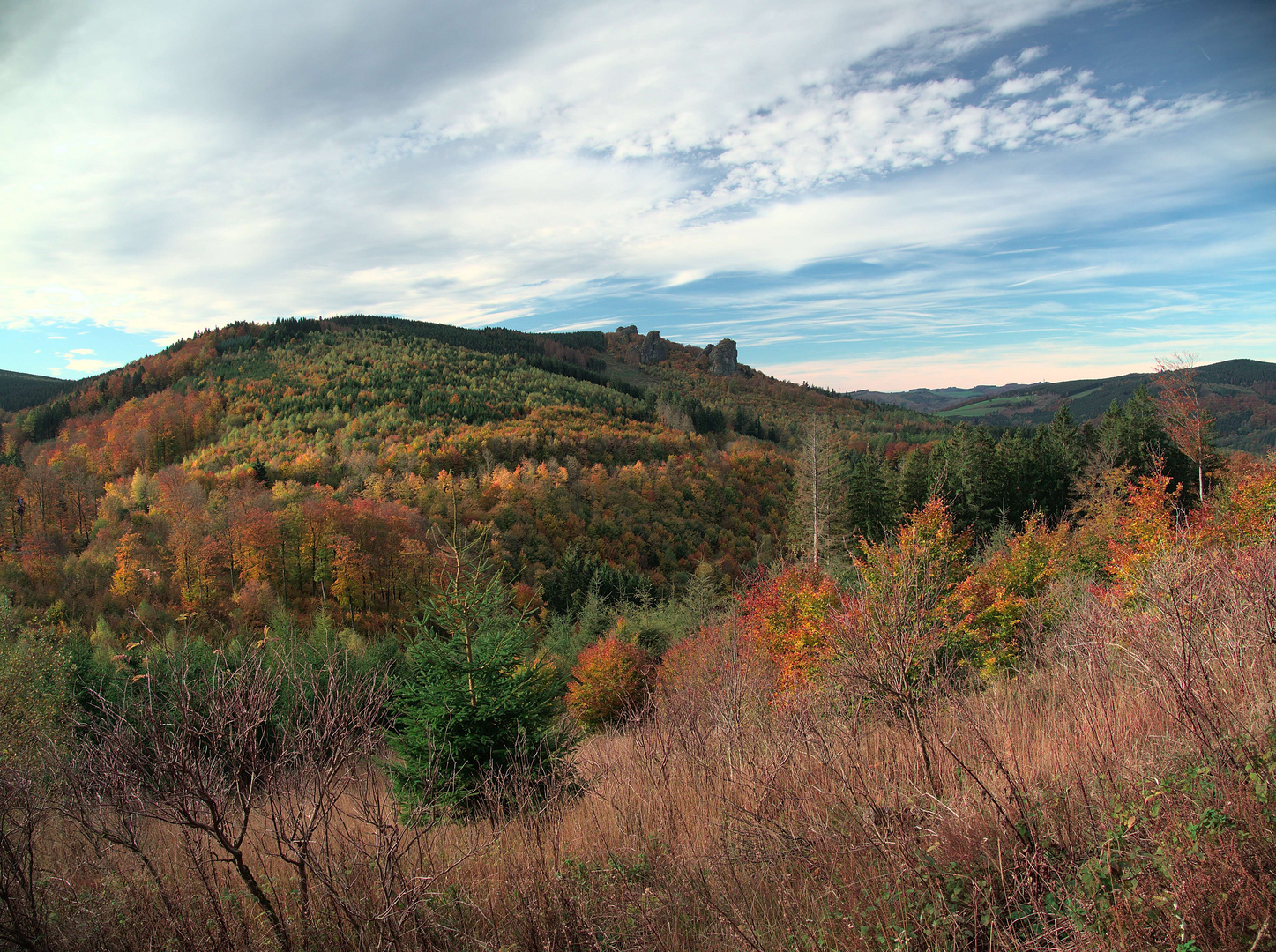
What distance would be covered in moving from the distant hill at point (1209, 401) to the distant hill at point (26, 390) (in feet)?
607

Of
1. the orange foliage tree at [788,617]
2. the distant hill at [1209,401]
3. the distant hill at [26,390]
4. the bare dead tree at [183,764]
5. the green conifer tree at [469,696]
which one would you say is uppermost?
the distant hill at [26,390]

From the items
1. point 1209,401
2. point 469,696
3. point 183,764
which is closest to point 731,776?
→ point 183,764

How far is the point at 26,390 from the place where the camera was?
14338 cm

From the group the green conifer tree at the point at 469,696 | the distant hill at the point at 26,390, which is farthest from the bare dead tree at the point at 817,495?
the distant hill at the point at 26,390

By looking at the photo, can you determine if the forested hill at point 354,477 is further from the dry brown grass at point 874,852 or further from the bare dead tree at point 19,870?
the bare dead tree at point 19,870

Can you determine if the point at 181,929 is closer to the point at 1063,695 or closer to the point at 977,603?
the point at 1063,695

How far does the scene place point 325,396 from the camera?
99250mm

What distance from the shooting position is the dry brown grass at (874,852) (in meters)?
2.55

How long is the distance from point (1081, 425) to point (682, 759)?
178 feet

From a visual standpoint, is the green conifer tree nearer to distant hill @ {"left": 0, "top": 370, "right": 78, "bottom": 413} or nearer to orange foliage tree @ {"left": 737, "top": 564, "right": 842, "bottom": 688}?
orange foliage tree @ {"left": 737, "top": 564, "right": 842, "bottom": 688}

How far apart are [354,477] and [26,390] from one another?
139 meters

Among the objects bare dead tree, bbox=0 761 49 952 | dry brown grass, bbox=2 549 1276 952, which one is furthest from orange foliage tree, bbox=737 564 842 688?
bare dead tree, bbox=0 761 49 952

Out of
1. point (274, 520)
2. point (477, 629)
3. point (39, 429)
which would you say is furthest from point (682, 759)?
point (39, 429)

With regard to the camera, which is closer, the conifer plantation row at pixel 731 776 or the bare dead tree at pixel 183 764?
the conifer plantation row at pixel 731 776
